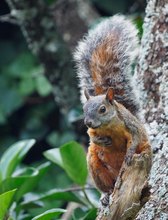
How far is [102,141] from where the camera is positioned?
2.71m

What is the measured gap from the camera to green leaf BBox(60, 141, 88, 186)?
10.5 ft

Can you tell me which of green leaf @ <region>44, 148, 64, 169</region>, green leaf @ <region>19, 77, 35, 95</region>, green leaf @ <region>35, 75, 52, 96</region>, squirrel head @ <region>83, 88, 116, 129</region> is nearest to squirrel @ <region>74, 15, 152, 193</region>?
squirrel head @ <region>83, 88, 116, 129</region>

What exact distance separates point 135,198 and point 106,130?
0.30 metres

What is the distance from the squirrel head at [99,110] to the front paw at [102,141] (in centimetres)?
6

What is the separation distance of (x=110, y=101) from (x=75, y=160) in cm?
63

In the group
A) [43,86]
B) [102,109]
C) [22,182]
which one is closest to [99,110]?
[102,109]

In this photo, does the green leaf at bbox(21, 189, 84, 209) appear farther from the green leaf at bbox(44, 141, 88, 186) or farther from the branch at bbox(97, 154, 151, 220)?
the branch at bbox(97, 154, 151, 220)

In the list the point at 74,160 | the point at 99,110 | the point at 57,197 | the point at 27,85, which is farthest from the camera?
the point at 27,85

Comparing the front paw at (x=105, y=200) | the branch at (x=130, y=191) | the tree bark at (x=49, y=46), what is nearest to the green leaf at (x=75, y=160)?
the front paw at (x=105, y=200)

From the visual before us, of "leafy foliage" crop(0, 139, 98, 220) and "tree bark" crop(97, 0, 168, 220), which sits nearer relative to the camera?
"tree bark" crop(97, 0, 168, 220)

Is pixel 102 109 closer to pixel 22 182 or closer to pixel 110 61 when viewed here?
pixel 110 61

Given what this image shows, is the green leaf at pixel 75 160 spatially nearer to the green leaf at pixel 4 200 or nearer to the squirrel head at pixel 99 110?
the green leaf at pixel 4 200

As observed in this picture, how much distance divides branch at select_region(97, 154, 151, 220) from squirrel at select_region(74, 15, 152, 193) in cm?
3

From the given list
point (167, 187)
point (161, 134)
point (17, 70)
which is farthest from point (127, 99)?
point (17, 70)
